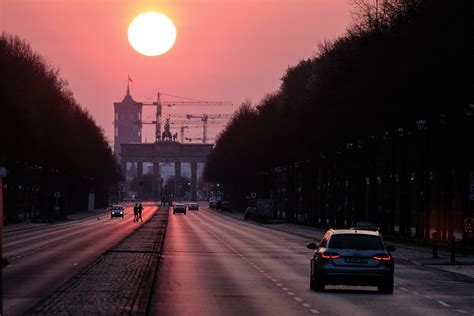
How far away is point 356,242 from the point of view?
33875 mm

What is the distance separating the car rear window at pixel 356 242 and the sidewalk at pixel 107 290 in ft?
16.5

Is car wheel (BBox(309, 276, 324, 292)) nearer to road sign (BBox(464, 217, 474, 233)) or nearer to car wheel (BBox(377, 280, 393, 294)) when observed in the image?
car wheel (BBox(377, 280, 393, 294))

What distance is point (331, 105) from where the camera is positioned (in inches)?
3634

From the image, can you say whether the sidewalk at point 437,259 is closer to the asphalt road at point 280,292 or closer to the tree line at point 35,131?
the asphalt road at point 280,292

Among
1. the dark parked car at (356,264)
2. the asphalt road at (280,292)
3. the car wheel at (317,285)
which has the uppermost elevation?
the dark parked car at (356,264)

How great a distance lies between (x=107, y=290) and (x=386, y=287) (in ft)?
25.4

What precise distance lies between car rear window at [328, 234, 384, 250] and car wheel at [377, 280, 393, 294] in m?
0.93

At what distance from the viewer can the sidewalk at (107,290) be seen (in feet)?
80.2

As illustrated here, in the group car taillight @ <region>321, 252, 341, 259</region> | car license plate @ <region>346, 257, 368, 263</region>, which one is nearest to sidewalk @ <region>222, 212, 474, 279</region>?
car license plate @ <region>346, 257, 368, 263</region>

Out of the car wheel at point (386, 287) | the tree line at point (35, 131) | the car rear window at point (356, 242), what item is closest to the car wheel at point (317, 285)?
the car rear window at point (356, 242)

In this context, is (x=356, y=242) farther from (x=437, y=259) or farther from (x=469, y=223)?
(x=437, y=259)

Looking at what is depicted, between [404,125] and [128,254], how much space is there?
102ft

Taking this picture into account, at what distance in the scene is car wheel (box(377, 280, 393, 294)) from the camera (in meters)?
33.6

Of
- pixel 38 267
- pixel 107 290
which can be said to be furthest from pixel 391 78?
pixel 107 290
